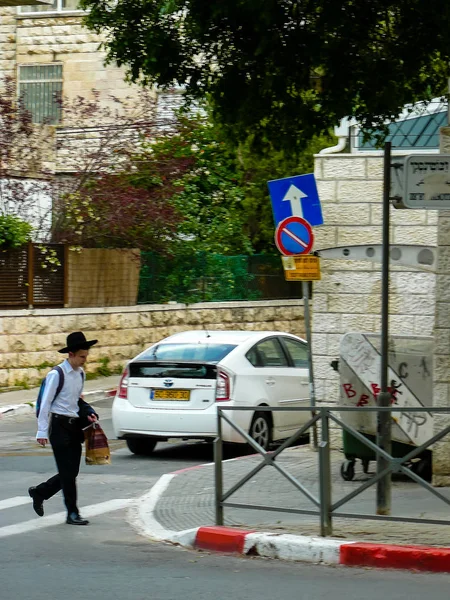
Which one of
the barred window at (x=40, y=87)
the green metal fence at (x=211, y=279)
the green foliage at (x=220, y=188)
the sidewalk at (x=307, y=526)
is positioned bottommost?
the sidewalk at (x=307, y=526)

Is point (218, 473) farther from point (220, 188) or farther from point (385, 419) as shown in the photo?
point (220, 188)

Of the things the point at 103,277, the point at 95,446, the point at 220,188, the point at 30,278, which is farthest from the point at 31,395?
the point at 95,446

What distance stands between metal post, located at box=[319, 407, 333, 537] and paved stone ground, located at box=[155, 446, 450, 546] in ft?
0.21

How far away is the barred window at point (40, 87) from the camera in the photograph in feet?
113

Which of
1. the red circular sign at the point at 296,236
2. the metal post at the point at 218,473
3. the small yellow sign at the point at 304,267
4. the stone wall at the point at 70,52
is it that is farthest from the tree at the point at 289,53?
the stone wall at the point at 70,52

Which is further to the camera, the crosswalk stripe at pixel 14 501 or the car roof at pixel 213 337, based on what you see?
the car roof at pixel 213 337

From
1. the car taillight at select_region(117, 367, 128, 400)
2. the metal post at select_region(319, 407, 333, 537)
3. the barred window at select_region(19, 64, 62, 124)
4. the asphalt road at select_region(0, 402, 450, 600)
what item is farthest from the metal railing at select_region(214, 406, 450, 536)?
the barred window at select_region(19, 64, 62, 124)

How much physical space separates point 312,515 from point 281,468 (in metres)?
0.42

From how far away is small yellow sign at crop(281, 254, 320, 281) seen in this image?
13625 millimetres

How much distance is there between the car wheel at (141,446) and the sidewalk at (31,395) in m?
4.46

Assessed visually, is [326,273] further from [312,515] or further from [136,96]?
[136,96]

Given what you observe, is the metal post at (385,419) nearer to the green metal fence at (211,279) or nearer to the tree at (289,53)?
the tree at (289,53)

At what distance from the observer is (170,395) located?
14555mm

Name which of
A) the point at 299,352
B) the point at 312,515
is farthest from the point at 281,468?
the point at 299,352
